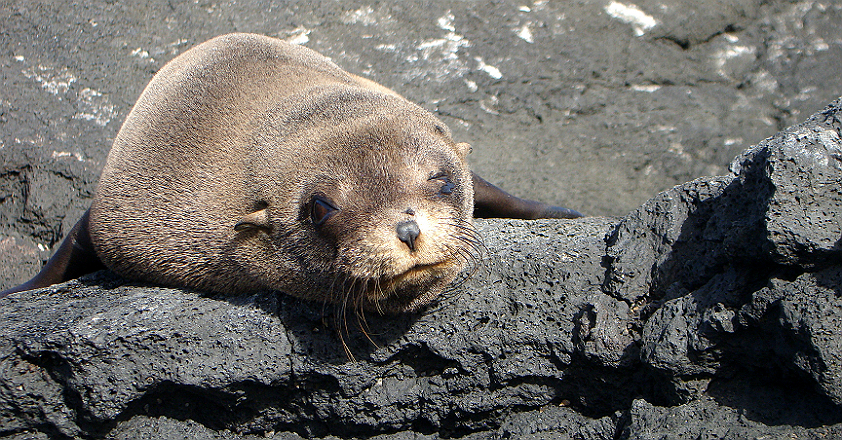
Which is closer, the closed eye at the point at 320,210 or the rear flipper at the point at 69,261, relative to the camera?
the closed eye at the point at 320,210

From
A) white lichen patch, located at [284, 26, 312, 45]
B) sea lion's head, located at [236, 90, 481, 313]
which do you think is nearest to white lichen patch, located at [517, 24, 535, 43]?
white lichen patch, located at [284, 26, 312, 45]

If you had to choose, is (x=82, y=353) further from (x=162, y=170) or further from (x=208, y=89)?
(x=208, y=89)

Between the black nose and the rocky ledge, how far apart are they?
2.29 feet

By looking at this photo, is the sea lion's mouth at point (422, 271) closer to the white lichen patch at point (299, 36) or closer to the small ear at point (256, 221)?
the small ear at point (256, 221)

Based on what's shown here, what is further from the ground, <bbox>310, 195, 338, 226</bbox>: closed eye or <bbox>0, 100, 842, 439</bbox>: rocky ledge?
<bbox>310, 195, 338, 226</bbox>: closed eye

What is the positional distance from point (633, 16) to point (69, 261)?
6190 millimetres

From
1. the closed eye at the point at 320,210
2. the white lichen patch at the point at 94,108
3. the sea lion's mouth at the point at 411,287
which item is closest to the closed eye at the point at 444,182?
the sea lion's mouth at the point at 411,287

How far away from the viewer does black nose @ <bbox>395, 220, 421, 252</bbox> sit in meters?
3.34

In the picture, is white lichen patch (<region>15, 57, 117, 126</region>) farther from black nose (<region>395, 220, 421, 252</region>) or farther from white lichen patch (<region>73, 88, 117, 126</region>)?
black nose (<region>395, 220, 421, 252</region>)

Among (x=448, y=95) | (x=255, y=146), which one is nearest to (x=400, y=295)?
(x=255, y=146)

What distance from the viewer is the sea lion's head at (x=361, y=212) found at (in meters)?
3.45

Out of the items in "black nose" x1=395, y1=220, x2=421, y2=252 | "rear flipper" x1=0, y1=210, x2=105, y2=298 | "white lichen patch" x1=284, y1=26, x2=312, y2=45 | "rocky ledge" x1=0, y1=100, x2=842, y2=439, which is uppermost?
"white lichen patch" x1=284, y1=26, x2=312, y2=45

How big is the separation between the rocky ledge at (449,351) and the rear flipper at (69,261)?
1.12 m

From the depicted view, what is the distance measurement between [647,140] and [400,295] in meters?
4.53
